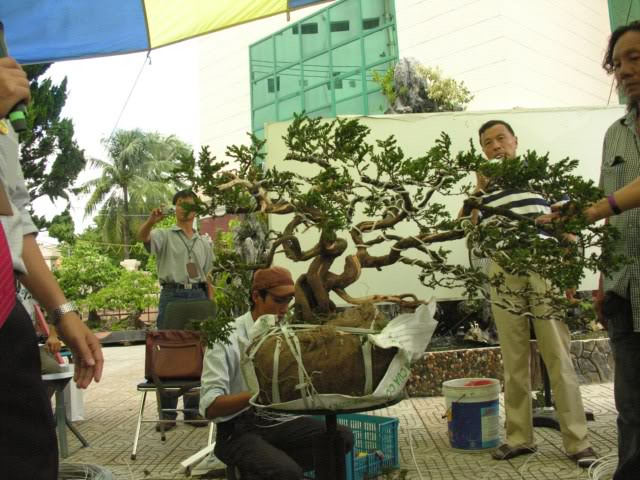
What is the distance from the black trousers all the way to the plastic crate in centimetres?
264

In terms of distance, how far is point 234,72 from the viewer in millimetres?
35344

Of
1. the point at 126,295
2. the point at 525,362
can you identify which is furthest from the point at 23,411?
the point at 126,295

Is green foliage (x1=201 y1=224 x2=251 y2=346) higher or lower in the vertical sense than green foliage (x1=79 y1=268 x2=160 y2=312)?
lower

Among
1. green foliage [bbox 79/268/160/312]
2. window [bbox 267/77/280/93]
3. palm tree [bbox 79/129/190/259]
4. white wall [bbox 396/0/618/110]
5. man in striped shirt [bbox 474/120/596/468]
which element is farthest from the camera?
palm tree [bbox 79/129/190/259]

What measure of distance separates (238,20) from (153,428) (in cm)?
365

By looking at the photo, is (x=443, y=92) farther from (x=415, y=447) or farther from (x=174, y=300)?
(x=415, y=447)

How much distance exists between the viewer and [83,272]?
67.2 feet

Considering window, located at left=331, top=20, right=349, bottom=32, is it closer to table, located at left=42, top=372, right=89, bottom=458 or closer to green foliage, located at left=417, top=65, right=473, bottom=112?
green foliage, located at left=417, top=65, right=473, bottom=112

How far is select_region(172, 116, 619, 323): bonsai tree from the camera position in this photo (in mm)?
2131

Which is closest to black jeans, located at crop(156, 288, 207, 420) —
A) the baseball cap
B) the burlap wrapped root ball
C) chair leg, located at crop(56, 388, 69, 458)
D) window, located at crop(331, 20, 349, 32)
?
chair leg, located at crop(56, 388, 69, 458)

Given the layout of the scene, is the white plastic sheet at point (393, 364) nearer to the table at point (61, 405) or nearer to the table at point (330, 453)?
the table at point (330, 453)

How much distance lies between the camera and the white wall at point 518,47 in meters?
18.3

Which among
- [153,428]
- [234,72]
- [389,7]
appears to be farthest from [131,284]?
[234,72]

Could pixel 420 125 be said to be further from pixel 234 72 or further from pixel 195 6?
pixel 234 72
